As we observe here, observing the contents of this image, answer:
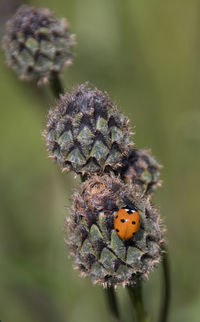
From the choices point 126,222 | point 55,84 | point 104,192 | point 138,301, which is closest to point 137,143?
point 55,84

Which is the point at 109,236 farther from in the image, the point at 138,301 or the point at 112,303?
the point at 112,303

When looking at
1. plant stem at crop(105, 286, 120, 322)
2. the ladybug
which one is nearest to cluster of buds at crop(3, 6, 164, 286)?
the ladybug

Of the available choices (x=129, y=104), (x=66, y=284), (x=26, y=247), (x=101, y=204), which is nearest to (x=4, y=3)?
(x=129, y=104)

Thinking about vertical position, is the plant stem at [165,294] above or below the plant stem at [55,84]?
below

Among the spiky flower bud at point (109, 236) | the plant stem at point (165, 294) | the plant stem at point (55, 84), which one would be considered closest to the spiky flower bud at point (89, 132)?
the spiky flower bud at point (109, 236)

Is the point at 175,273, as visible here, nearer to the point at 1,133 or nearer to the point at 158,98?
the point at 158,98

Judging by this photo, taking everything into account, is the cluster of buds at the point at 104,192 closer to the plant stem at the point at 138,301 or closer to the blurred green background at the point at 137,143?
the plant stem at the point at 138,301
